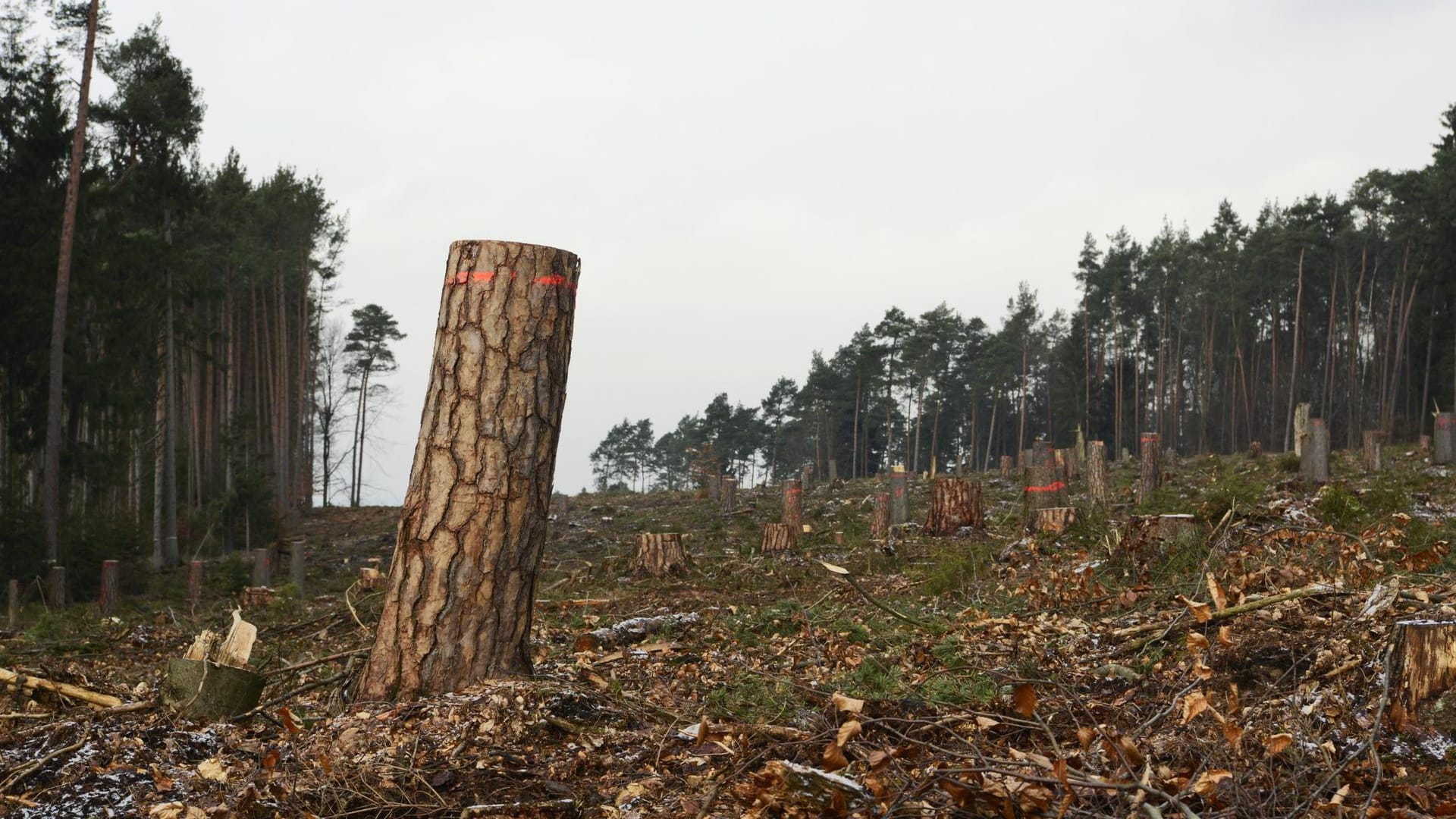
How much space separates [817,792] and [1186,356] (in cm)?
6550

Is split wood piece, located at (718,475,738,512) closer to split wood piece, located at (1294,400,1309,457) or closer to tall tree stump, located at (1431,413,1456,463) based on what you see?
split wood piece, located at (1294,400,1309,457)

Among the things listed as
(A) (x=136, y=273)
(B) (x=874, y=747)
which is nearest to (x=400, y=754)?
(B) (x=874, y=747)

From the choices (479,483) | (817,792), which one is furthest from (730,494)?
(817,792)

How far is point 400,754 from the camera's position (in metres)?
3.57

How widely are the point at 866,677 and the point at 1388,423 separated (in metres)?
40.2

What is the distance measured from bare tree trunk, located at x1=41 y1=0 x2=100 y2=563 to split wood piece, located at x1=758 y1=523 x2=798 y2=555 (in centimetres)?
1249

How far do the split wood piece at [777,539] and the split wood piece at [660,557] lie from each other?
5.88 feet

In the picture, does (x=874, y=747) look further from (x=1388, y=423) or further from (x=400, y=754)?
(x=1388, y=423)

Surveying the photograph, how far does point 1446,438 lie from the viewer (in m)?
16.4

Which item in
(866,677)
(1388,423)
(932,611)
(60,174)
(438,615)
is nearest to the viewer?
(438,615)

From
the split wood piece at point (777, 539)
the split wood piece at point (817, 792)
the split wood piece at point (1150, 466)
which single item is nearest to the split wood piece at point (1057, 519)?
the split wood piece at point (777, 539)

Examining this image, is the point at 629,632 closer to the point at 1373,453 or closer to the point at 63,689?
the point at 63,689

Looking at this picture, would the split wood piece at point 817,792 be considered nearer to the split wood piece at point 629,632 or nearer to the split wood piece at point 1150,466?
the split wood piece at point 629,632

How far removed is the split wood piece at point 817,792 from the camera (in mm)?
2771
